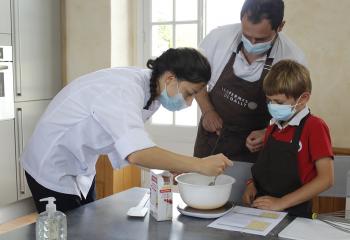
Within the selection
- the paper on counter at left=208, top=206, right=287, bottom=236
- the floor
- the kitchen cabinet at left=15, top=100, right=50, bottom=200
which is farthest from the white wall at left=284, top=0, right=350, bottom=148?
the floor

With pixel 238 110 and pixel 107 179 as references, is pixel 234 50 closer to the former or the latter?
pixel 238 110

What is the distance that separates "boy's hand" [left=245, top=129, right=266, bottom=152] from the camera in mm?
1840

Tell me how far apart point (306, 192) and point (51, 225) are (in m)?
0.83

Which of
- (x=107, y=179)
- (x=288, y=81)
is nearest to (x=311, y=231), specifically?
(x=288, y=81)

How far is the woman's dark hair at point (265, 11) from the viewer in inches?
67.9

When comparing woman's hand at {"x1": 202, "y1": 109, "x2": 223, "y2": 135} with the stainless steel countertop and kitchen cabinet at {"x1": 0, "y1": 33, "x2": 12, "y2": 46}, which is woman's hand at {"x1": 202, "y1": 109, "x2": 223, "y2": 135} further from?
kitchen cabinet at {"x1": 0, "y1": 33, "x2": 12, "y2": 46}

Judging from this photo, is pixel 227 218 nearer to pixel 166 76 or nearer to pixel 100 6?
pixel 166 76

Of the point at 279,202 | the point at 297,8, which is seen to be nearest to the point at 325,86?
the point at 297,8

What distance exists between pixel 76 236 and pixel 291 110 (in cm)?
86

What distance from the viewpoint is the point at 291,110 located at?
Result: 5.43 feet

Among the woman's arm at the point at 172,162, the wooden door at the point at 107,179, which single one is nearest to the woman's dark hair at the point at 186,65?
the woman's arm at the point at 172,162

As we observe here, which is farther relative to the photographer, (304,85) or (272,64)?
(272,64)

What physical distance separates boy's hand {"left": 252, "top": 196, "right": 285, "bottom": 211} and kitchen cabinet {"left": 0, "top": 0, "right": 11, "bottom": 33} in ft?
7.49

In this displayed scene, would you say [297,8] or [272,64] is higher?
[297,8]
